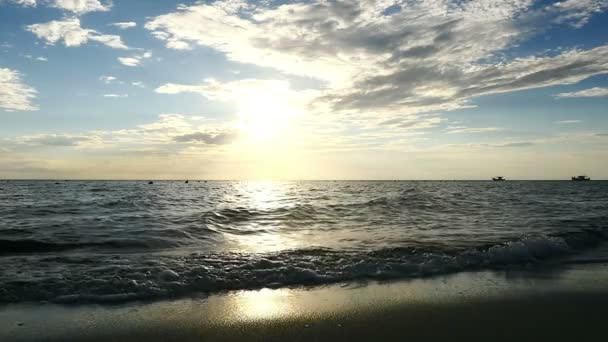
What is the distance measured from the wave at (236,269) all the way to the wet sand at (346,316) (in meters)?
0.58

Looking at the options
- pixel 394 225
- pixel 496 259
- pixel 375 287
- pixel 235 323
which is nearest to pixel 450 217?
pixel 394 225

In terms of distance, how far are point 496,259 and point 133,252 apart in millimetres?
10116

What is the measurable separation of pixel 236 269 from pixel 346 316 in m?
3.66

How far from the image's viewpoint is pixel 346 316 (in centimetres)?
592

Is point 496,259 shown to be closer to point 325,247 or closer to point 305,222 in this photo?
point 325,247

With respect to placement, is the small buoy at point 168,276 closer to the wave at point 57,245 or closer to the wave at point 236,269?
the wave at point 236,269

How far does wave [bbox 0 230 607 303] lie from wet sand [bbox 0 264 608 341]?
1.90 ft

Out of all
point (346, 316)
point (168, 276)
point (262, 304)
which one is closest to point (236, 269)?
point (168, 276)

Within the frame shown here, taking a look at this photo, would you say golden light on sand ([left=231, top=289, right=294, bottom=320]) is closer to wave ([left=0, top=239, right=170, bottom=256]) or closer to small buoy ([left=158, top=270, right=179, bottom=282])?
small buoy ([left=158, top=270, right=179, bottom=282])

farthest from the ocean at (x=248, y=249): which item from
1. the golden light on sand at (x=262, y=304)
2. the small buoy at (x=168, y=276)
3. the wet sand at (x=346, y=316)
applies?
the wet sand at (x=346, y=316)

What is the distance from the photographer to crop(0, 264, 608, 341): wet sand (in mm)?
5227

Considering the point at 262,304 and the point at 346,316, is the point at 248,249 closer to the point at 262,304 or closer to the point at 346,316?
the point at 262,304

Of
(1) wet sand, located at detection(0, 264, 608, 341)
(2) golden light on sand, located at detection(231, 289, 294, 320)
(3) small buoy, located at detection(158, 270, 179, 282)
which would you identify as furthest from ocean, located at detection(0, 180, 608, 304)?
(1) wet sand, located at detection(0, 264, 608, 341)

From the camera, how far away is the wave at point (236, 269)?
285 inches
